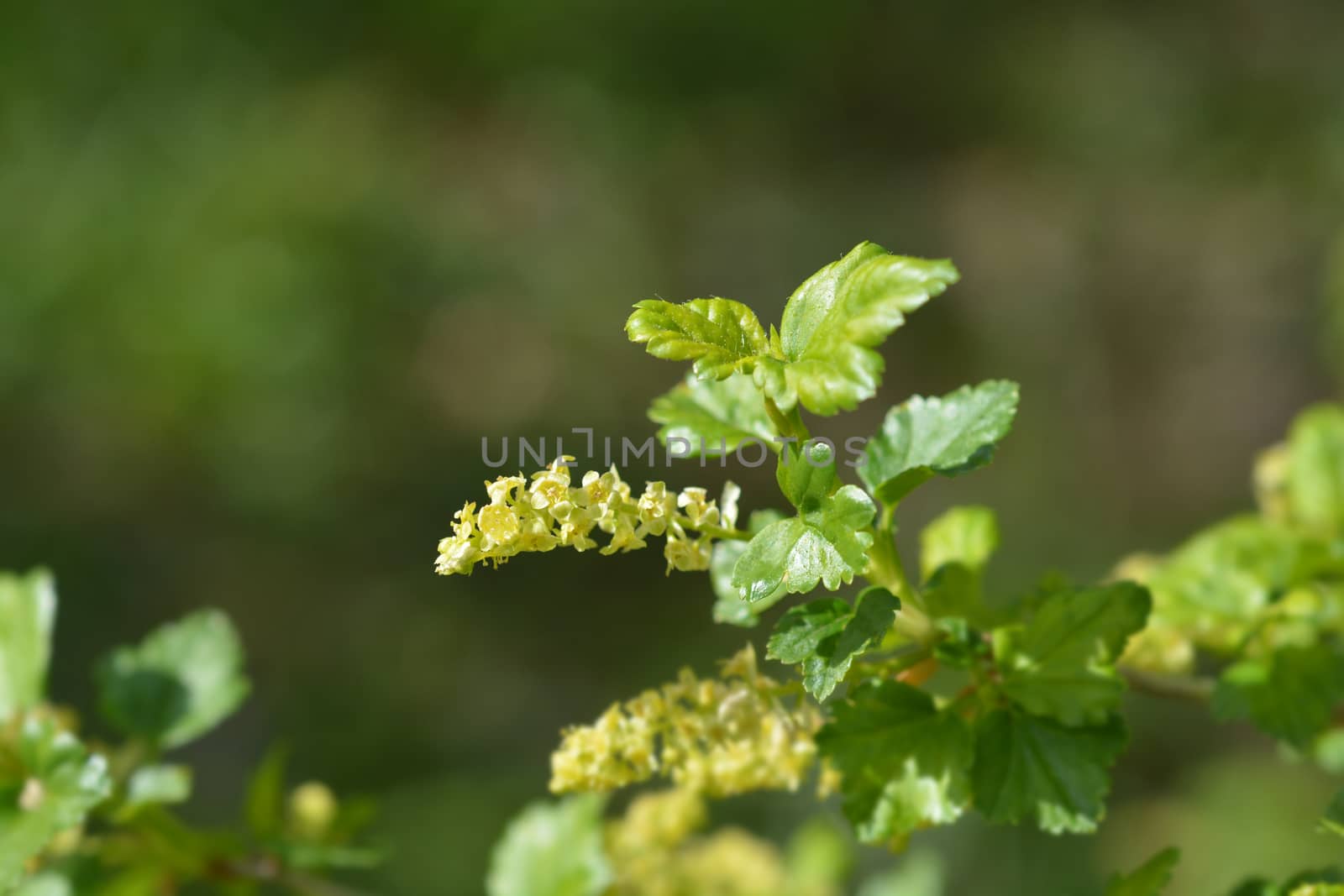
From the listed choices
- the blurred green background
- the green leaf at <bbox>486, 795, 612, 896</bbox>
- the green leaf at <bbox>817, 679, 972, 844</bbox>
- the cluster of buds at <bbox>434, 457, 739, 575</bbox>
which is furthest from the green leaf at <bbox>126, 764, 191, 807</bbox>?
the blurred green background

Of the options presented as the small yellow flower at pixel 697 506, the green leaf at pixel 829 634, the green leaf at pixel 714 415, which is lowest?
the green leaf at pixel 829 634

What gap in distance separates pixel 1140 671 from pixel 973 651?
0.25 m

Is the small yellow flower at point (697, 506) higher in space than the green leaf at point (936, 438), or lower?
lower

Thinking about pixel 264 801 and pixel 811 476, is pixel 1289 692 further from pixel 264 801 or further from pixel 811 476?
pixel 264 801

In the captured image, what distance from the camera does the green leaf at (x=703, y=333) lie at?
71 cm

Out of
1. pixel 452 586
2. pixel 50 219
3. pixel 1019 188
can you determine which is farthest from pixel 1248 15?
pixel 50 219

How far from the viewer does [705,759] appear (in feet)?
3.11

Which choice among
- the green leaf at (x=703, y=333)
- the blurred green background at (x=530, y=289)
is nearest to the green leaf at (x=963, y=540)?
the green leaf at (x=703, y=333)

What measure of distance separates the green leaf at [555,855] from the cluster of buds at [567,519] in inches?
19.4

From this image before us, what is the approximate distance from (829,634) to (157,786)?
694 mm

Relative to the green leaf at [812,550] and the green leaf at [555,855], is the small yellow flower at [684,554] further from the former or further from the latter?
the green leaf at [555,855]

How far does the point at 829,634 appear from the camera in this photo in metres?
0.75

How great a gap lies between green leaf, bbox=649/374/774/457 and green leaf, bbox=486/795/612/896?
0.46 meters

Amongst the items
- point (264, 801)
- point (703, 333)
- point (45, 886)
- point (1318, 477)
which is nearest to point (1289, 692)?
point (1318, 477)
